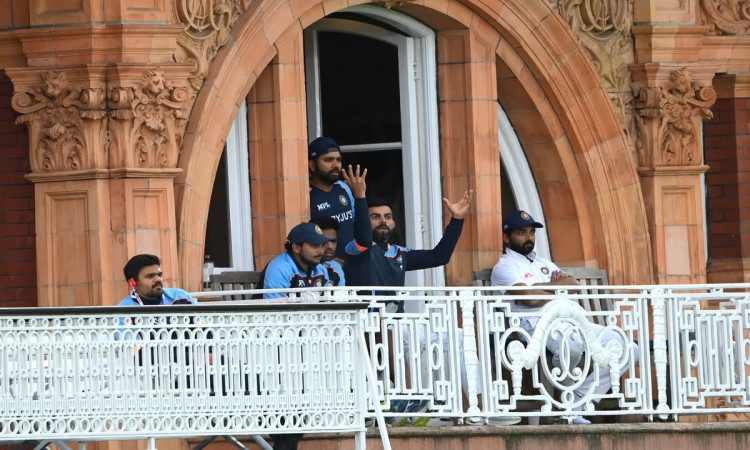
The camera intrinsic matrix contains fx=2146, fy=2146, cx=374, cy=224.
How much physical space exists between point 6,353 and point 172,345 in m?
0.97

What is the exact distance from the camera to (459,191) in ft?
56.2

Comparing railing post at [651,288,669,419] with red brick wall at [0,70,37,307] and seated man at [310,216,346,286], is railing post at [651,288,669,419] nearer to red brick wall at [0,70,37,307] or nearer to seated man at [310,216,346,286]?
seated man at [310,216,346,286]

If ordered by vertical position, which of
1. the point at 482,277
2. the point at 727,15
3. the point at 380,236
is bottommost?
the point at 482,277

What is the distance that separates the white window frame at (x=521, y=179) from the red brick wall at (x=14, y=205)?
453cm

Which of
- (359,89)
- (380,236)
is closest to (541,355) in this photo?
(380,236)

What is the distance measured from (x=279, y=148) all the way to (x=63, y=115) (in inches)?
73.0

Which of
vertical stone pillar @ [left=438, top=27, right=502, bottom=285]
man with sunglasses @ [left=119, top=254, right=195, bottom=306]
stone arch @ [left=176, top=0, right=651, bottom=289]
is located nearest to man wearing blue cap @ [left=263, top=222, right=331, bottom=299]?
man with sunglasses @ [left=119, top=254, right=195, bottom=306]

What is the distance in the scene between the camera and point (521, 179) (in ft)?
58.9

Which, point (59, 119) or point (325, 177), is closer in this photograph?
point (59, 119)

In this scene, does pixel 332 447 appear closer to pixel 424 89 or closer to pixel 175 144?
pixel 175 144

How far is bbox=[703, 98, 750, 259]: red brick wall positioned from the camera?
18719mm

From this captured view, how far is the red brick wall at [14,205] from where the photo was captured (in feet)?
49.1

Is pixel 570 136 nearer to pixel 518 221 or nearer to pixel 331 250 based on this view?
pixel 518 221

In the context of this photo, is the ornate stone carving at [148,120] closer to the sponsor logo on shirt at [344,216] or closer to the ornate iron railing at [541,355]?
the sponsor logo on shirt at [344,216]
